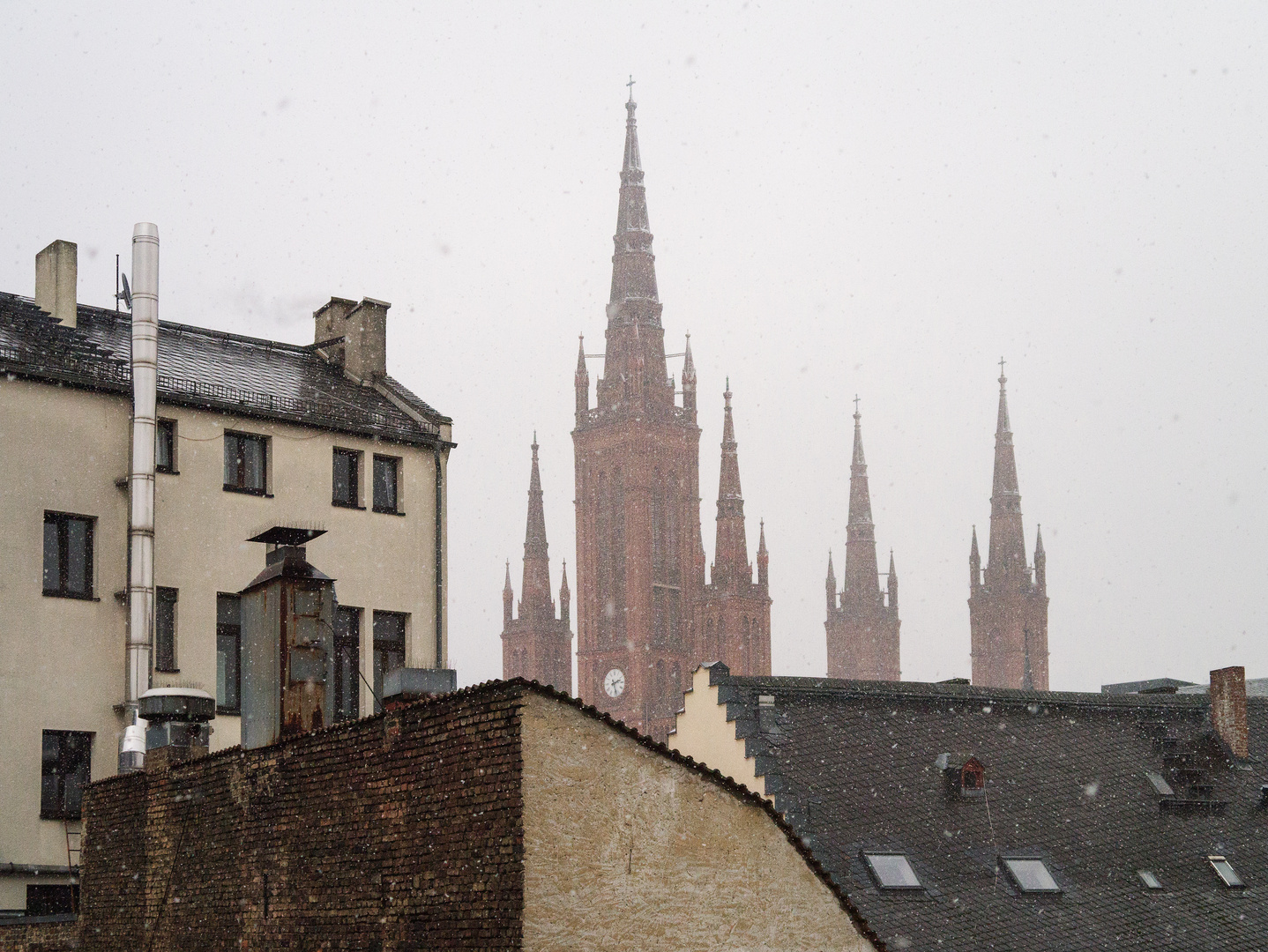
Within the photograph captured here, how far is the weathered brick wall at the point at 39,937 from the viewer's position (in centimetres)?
2134

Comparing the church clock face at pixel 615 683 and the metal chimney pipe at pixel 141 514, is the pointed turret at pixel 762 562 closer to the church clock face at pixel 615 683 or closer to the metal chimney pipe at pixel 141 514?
the church clock face at pixel 615 683

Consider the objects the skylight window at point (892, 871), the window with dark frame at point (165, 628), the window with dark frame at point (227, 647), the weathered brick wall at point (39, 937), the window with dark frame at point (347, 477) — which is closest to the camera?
the weathered brick wall at point (39, 937)

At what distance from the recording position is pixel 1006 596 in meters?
174

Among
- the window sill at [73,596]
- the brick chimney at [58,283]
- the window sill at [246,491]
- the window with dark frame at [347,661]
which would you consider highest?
the brick chimney at [58,283]

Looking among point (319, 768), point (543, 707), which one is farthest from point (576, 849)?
point (319, 768)

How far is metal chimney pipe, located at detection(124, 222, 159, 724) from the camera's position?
3023cm

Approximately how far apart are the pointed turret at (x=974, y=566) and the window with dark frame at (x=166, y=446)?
152376mm

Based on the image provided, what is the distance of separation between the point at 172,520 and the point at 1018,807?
18.0 metres

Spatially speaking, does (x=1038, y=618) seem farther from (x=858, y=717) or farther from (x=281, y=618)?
(x=281, y=618)

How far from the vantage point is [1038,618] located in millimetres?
173250

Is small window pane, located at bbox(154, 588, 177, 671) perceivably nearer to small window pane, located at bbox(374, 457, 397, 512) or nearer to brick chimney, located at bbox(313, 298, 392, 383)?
small window pane, located at bbox(374, 457, 397, 512)

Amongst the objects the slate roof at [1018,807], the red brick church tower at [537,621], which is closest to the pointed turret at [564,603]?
the red brick church tower at [537,621]

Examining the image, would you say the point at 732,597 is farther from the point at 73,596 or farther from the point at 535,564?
the point at 73,596

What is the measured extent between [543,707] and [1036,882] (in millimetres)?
21399
